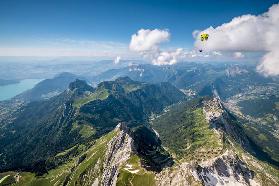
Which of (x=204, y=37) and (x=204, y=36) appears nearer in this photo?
(x=204, y=37)

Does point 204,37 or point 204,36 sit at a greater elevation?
point 204,36
